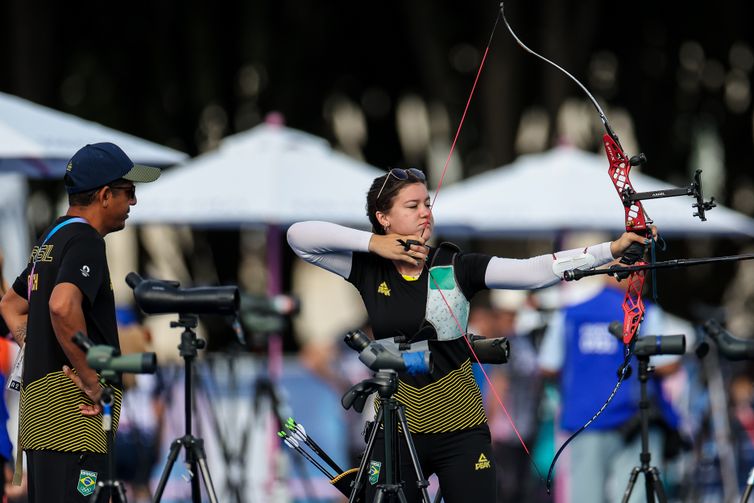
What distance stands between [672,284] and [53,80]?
763 centimetres

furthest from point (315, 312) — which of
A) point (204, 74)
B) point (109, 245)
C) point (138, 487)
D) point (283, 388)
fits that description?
point (138, 487)

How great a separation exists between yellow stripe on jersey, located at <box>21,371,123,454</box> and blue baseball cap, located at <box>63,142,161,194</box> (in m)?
0.70

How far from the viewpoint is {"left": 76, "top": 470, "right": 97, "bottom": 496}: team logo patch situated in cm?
490

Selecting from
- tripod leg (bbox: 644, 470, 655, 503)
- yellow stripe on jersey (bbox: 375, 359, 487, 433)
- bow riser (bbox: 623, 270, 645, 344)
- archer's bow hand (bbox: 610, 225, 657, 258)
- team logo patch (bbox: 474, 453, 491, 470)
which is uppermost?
archer's bow hand (bbox: 610, 225, 657, 258)

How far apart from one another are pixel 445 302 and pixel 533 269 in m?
0.35

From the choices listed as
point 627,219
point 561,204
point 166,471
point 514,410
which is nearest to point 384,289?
point 627,219

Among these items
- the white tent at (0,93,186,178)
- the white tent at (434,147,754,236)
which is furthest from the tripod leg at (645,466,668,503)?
the white tent at (434,147,754,236)

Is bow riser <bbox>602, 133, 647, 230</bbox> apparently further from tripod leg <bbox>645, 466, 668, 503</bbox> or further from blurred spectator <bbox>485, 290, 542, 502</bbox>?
blurred spectator <bbox>485, 290, 542, 502</bbox>

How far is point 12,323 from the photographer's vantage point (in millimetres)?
5332

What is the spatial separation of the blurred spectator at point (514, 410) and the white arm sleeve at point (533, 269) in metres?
5.00

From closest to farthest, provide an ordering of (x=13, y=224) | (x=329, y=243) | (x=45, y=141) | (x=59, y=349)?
(x=59, y=349)
(x=329, y=243)
(x=45, y=141)
(x=13, y=224)

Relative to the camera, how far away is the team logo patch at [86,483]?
490 centimetres

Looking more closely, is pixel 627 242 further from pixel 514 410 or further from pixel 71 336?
pixel 514 410

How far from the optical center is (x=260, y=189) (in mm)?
9086
